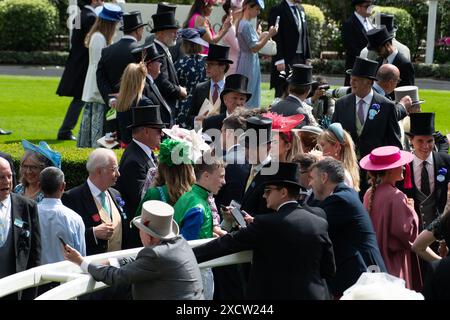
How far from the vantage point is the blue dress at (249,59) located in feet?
45.3

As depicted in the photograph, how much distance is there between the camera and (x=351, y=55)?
14828mm

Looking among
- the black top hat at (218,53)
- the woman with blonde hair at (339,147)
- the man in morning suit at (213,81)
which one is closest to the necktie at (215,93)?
the man in morning suit at (213,81)

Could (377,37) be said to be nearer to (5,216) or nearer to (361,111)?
(361,111)

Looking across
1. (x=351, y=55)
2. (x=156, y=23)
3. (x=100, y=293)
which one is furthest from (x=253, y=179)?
(x=351, y=55)

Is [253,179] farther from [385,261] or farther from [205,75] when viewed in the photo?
[205,75]

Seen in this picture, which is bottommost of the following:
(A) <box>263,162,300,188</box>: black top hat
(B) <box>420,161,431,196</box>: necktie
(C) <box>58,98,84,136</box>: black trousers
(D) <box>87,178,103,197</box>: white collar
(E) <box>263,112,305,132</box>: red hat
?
(C) <box>58,98,84,136</box>: black trousers

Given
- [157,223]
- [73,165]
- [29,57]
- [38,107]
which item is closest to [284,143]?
[157,223]

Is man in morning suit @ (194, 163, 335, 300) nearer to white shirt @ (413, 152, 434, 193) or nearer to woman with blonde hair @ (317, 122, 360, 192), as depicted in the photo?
woman with blonde hair @ (317, 122, 360, 192)

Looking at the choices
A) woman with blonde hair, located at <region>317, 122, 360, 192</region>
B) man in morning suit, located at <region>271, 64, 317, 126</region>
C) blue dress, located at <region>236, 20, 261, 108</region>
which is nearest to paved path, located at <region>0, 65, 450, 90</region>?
blue dress, located at <region>236, 20, 261, 108</region>

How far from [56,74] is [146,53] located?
50.6ft

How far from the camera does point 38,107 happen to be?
1861 cm

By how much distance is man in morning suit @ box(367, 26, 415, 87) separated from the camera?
12.1m

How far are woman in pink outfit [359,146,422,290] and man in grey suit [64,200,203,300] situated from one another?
207 cm

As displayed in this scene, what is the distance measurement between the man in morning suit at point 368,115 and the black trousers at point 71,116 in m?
5.16
